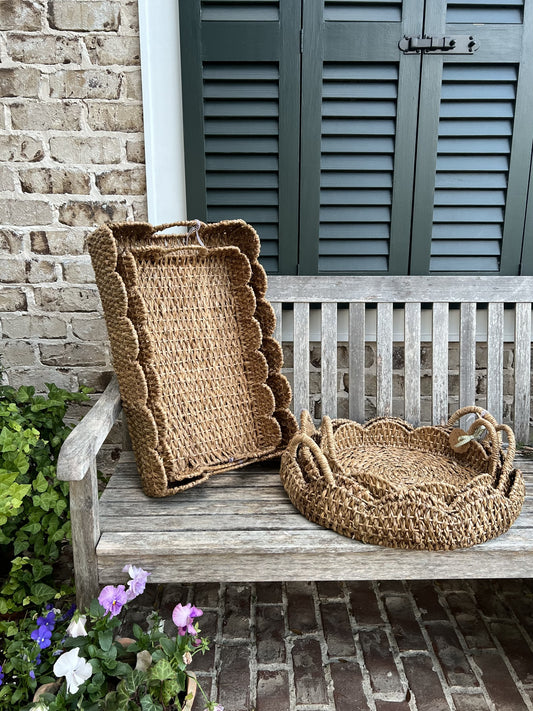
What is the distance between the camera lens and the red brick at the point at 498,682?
1525 millimetres

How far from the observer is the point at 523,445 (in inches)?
82.7

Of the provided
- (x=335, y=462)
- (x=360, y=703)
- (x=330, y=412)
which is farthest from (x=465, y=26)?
(x=360, y=703)

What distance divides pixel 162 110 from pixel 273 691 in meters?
2.16

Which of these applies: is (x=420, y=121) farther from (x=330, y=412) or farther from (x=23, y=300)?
(x=23, y=300)

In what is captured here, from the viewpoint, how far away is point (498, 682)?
1604mm

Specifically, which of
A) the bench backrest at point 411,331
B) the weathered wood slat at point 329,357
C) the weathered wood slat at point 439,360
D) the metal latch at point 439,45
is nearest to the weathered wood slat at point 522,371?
the bench backrest at point 411,331

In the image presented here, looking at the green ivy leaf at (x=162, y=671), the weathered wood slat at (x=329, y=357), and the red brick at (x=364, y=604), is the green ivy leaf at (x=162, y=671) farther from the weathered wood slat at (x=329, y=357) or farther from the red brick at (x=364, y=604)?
the weathered wood slat at (x=329, y=357)

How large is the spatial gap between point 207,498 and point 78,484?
0.44 metres

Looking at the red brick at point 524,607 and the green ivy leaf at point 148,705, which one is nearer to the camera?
the green ivy leaf at point 148,705

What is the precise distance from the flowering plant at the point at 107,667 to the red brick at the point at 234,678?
27 cm

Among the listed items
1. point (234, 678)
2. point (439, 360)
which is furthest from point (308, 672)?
point (439, 360)

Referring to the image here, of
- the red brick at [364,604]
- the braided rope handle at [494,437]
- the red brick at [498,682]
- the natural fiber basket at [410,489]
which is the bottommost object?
the red brick at [364,604]

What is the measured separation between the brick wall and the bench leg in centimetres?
104

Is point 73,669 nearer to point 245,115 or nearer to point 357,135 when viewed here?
point 245,115
